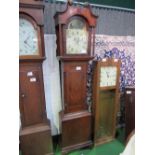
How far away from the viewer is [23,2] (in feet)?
5.16

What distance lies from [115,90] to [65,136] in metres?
0.91

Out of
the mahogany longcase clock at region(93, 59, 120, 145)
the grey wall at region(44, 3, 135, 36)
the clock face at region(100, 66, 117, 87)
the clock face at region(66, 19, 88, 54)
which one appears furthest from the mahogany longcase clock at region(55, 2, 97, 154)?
the grey wall at region(44, 3, 135, 36)

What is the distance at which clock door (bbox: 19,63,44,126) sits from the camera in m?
1.75

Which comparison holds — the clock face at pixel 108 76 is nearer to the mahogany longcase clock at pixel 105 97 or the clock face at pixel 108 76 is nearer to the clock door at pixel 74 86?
the mahogany longcase clock at pixel 105 97

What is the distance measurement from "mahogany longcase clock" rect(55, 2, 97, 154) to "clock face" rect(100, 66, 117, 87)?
0.29 metres

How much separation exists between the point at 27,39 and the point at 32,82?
0.43 m

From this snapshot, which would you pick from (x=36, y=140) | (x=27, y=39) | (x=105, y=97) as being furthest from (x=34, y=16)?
(x=105, y=97)

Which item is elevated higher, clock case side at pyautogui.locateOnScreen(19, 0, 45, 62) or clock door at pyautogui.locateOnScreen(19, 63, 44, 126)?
clock case side at pyautogui.locateOnScreen(19, 0, 45, 62)

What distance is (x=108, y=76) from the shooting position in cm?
228

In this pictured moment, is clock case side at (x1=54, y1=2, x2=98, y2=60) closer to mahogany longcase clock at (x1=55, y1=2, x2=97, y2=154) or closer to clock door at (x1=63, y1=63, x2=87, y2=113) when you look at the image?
mahogany longcase clock at (x1=55, y1=2, x2=97, y2=154)

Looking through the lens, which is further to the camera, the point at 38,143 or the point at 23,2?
the point at 38,143
